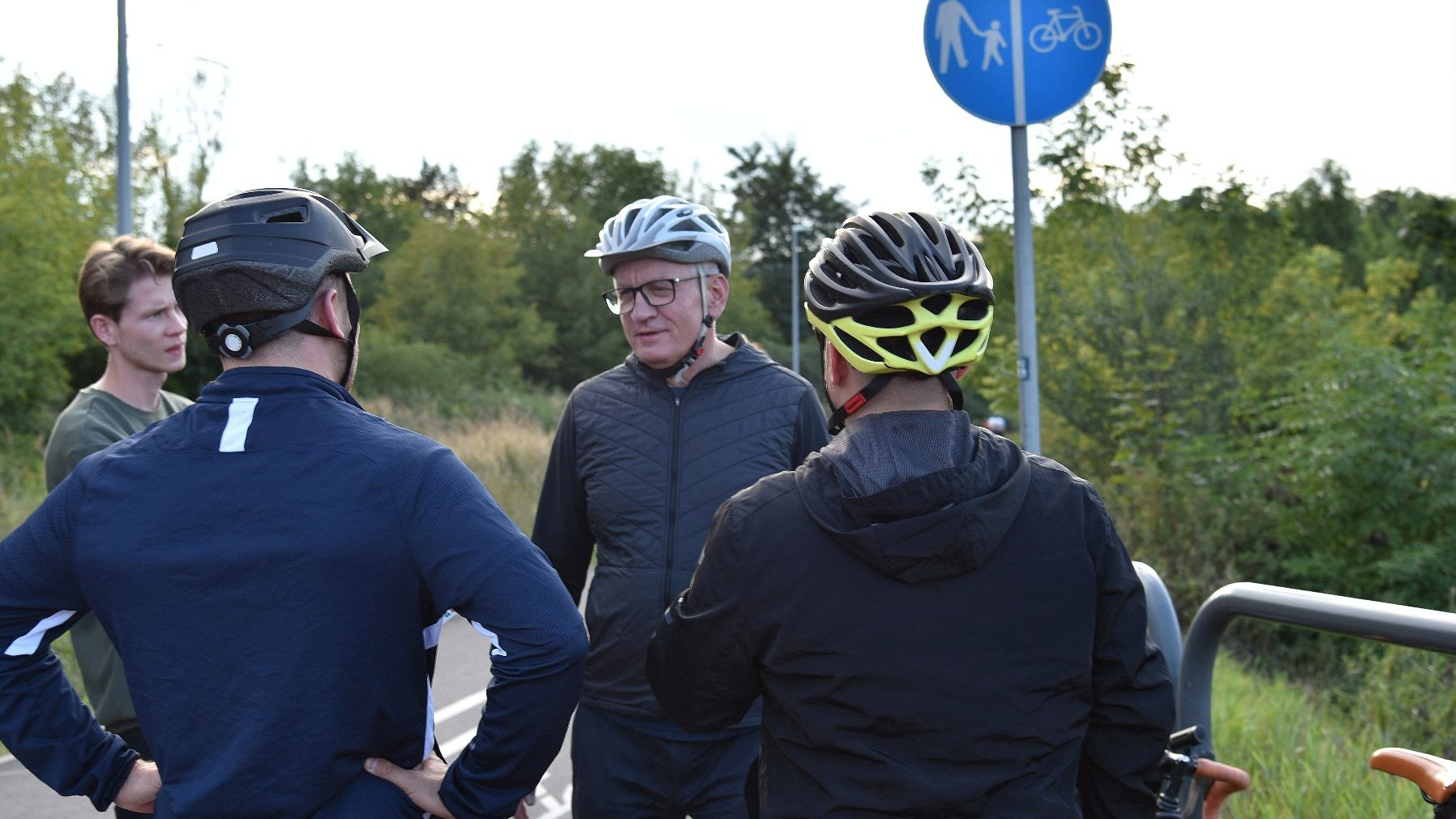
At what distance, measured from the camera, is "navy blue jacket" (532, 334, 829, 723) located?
9.91ft

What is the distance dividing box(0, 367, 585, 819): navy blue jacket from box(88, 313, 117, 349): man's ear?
177 cm

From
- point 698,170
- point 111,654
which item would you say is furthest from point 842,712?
point 698,170

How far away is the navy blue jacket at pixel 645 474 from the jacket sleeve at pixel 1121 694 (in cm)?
112

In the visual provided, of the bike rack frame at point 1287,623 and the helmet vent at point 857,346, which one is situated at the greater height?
the helmet vent at point 857,346

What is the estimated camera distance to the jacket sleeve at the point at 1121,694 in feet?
6.28

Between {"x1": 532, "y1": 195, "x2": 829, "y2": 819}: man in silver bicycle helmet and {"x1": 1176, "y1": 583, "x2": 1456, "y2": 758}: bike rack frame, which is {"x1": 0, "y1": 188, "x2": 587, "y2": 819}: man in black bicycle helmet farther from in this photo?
{"x1": 1176, "y1": 583, "x2": 1456, "y2": 758}: bike rack frame

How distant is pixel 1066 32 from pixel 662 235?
1.73 meters

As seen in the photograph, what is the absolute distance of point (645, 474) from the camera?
122 inches

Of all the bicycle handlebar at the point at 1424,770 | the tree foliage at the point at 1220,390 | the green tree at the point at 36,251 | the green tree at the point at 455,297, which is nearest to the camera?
the bicycle handlebar at the point at 1424,770

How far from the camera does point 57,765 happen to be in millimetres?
2076

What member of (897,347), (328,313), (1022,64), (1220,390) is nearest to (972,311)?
(897,347)

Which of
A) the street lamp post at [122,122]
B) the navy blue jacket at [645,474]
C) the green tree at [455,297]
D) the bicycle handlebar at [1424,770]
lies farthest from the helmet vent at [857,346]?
the green tree at [455,297]

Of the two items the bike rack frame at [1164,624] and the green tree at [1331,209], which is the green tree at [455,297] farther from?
the green tree at [1331,209]

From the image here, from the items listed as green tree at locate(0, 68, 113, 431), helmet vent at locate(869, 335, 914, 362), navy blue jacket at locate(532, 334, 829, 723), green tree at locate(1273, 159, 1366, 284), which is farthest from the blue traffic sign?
green tree at locate(1273, 159, 1366, 284)
